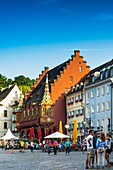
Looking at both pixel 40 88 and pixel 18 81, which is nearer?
pixel 40 88

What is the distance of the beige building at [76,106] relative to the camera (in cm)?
7062

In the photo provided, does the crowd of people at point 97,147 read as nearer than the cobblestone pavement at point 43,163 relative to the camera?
→ Yes

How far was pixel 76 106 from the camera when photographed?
73.3 m

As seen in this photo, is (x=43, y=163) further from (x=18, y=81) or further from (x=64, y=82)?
(x=18, y=81)

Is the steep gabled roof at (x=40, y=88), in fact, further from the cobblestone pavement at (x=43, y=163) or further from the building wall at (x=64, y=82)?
the cobblestone pavement at (x=43, y=163)

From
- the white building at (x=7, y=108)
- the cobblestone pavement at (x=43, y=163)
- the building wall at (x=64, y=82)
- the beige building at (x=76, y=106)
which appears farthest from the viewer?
the white building at (x=7, y=108)

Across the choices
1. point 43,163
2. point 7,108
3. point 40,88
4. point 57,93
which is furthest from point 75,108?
point 43,163

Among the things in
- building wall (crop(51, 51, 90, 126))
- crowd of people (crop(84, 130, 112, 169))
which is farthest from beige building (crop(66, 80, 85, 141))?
crowd of people (crop(84, 130, 112, 169))

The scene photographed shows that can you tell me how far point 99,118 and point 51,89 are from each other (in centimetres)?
1825

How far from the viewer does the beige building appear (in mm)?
70625

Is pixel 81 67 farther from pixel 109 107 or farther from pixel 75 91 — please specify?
pixel 109 107

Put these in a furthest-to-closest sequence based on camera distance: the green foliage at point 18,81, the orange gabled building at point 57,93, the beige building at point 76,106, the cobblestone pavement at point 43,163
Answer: the green foliage at point 18,81 → the orange gabled building at point 57,93 → the beige building at point 76,106 → the cobblestone pavement at point 43,163

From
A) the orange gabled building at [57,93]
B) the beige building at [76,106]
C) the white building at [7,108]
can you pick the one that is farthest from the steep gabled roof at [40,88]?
the white building at [7,108]

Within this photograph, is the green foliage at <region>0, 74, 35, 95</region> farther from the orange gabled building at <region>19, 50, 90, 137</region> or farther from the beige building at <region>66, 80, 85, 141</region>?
the beige building at <region>66, 80, 85, 141</region>
